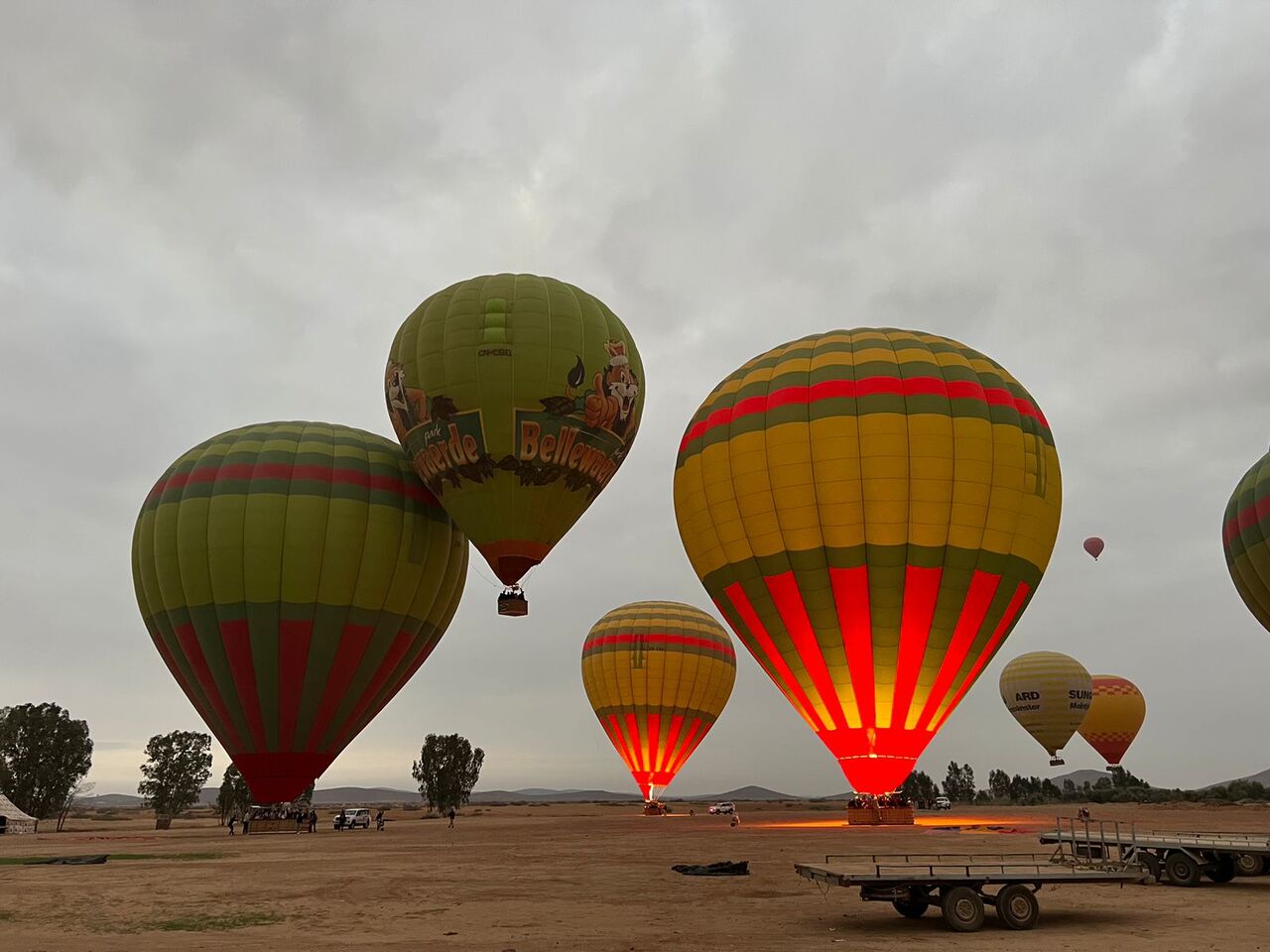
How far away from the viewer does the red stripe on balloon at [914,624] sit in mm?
26062

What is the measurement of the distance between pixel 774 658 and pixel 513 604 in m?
8.19

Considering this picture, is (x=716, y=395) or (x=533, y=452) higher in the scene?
(x=716, y=395)

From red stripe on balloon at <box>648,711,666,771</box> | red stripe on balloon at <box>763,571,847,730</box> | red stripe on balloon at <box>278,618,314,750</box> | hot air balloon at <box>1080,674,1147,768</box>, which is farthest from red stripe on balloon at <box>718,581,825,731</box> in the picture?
hot air balloon at <box>1080,674,1147,768</box>

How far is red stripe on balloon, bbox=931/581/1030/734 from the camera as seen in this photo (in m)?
27.4

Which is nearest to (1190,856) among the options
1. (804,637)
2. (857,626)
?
(857,626)

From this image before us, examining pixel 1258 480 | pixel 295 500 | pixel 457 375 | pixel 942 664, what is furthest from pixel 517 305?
pixel 1258 480

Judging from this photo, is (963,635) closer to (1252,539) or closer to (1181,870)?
(1181,870)

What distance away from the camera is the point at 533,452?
27125 mm

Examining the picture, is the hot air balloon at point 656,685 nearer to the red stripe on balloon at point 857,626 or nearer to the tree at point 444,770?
the red stripe on balloon at point 857,626

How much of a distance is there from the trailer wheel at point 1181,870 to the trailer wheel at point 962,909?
18.6 feet

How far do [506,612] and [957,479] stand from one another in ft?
45.9

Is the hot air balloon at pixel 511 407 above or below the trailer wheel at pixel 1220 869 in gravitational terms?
above

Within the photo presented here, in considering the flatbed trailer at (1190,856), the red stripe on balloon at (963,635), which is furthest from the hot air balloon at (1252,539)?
the flatbed trailer at (1190,856)

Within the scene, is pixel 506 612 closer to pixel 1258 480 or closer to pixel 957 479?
pixel 957 479
